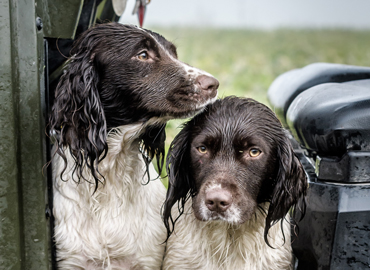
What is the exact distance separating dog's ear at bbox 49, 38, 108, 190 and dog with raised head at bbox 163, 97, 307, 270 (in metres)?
0.42

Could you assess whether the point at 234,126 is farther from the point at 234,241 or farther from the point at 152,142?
the point at 234,241

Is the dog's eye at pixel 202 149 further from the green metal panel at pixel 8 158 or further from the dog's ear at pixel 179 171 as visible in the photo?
the green metal panel at pixel 8 158

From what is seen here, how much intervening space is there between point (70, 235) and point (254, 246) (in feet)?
3.18

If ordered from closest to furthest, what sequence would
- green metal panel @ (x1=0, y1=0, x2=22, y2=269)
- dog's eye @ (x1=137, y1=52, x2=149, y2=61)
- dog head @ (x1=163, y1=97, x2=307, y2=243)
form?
green metal panel @ (x1=0, y1=0, x2=22, y2=269), dog head @ (x1=163, y1=97, x2=307, y2=243), dog's eye @ (x1=137, y1=52, x2=149, y2=61)

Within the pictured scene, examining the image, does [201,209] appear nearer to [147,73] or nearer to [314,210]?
[314,210]

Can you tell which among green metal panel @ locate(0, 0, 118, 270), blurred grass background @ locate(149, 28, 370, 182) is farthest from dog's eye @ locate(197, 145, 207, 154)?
blurred grass background @ locate(149, 28, 370, 182)

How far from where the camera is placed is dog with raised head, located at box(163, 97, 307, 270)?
7.40ft

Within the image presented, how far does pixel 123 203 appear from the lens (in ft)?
8.37

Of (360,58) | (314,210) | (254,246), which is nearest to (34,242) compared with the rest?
(254,246)

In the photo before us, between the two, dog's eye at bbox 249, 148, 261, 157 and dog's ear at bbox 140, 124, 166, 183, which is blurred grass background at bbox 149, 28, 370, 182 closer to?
dog's ear at bbox 140, 124, 166, 183

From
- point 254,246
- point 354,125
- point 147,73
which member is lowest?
point 254,246

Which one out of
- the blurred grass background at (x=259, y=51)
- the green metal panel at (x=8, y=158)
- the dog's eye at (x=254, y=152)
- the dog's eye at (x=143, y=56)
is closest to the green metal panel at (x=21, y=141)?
the green metal panel at (x=8, y=158)

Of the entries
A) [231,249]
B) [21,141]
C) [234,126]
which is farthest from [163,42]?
[231,249]

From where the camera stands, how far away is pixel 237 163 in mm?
2279
